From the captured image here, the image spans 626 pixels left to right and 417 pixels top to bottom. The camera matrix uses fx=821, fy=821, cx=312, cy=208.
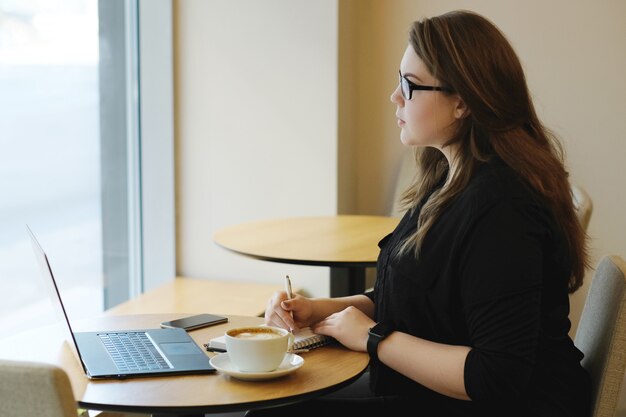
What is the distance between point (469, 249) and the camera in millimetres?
1338

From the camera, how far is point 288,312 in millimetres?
1590

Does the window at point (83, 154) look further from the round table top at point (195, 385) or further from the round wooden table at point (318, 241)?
the round table top at point (195, 385)

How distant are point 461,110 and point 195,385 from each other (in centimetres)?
67

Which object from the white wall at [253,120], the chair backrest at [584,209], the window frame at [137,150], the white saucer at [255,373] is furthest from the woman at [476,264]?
the window frame at [137,150]

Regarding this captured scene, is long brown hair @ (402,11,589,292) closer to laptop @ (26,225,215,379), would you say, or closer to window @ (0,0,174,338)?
laptop @ (26,225,215,379)

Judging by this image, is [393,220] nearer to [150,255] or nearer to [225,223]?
[225,223]

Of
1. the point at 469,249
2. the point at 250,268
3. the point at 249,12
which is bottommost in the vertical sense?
the point at 250,268

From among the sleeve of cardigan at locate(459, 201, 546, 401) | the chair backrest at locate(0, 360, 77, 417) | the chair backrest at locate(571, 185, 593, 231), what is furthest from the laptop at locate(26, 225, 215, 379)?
the chair backrest at locate(571, 185, 593, 231)

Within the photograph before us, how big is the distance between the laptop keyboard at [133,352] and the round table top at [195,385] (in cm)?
5

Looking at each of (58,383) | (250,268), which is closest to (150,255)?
(250,268)

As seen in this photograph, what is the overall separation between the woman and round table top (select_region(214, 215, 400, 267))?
769 mm

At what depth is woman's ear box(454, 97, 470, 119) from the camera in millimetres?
1462

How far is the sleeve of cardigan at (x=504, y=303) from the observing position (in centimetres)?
128

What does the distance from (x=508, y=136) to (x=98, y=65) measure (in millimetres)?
2316
